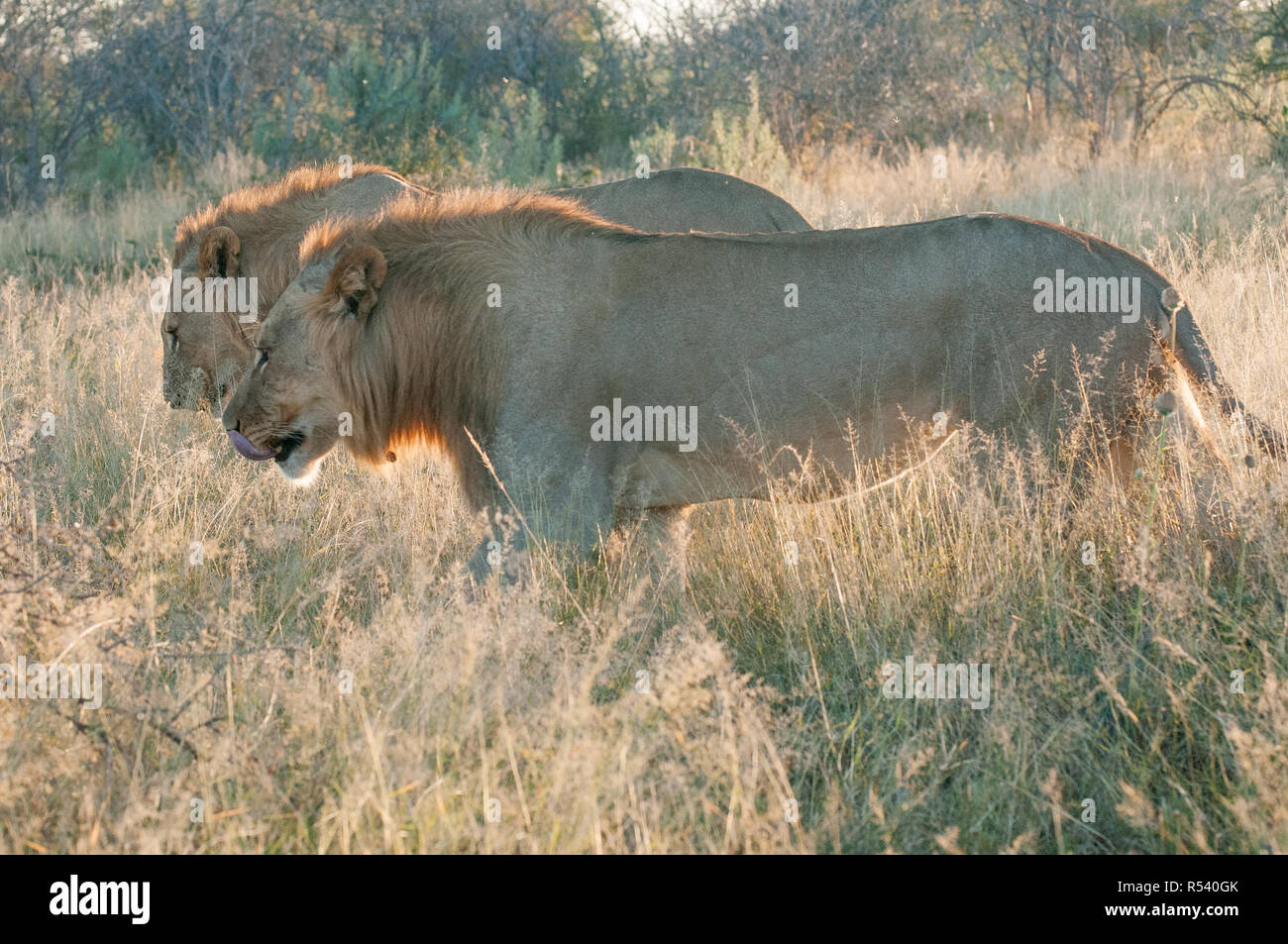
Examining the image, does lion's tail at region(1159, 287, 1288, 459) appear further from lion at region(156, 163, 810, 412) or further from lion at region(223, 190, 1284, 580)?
lion at region(156, 163, 810, 412)

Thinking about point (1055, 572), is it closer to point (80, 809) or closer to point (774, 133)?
point (80, 809)

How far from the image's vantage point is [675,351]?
197 inches

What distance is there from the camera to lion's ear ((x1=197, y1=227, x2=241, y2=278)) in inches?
264

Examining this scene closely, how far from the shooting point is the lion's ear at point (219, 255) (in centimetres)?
671

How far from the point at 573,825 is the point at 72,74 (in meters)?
22.6

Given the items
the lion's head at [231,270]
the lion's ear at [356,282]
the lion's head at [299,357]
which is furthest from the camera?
the lion's head at [231,270]

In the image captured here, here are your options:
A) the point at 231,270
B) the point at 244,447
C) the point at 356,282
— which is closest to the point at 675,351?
the point at 356,282

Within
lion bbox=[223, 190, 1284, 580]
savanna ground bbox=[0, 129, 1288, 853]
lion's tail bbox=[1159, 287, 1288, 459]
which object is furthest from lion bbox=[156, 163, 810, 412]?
lion's tail bbox=[1159, 287, 1288, 459]

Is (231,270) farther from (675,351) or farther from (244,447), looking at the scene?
(675,351)

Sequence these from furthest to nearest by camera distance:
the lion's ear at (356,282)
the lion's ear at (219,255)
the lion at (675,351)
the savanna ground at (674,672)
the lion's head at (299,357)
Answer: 1. the lion's ear at (219,255)
2. the lion's head at (299,357)
3. the lion's ear at (356,282)
4. the lion at (675,351)
5. the savanna ground at (674,672)

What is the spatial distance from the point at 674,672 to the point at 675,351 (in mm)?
1615

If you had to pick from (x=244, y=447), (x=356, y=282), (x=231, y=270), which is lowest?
(x=244, y=447)

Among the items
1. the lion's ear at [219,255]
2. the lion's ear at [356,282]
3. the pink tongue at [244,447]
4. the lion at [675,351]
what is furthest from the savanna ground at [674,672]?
the lion's ear at [219,255]

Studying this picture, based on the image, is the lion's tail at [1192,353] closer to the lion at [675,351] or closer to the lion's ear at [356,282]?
the lion at [675,351]
